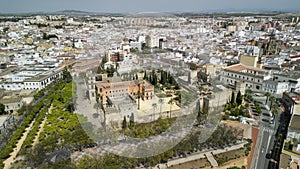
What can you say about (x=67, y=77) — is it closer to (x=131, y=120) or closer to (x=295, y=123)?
(x=131, y=120)

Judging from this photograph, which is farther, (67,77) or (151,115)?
(67,77)

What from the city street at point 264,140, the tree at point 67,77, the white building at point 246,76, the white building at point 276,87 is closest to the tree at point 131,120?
the city street at point 264,140

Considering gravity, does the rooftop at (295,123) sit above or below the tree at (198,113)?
above

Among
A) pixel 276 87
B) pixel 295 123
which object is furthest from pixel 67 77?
pixel 295 123

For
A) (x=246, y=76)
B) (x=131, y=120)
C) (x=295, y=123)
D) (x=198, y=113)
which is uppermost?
(x=246, y=76)

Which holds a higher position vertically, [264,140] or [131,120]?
→ [131,120]

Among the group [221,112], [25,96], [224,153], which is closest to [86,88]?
[25,96]

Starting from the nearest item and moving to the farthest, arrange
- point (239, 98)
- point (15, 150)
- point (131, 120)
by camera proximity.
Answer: point (15, 150) → point (131, 120) → point (239, 98)

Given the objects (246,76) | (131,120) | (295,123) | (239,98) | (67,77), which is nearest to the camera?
(295,123)

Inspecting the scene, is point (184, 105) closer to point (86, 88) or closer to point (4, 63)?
point (86, 88)

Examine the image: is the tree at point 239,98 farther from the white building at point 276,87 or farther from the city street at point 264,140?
the white building at point 276,87

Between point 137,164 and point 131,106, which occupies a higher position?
point 131,106
